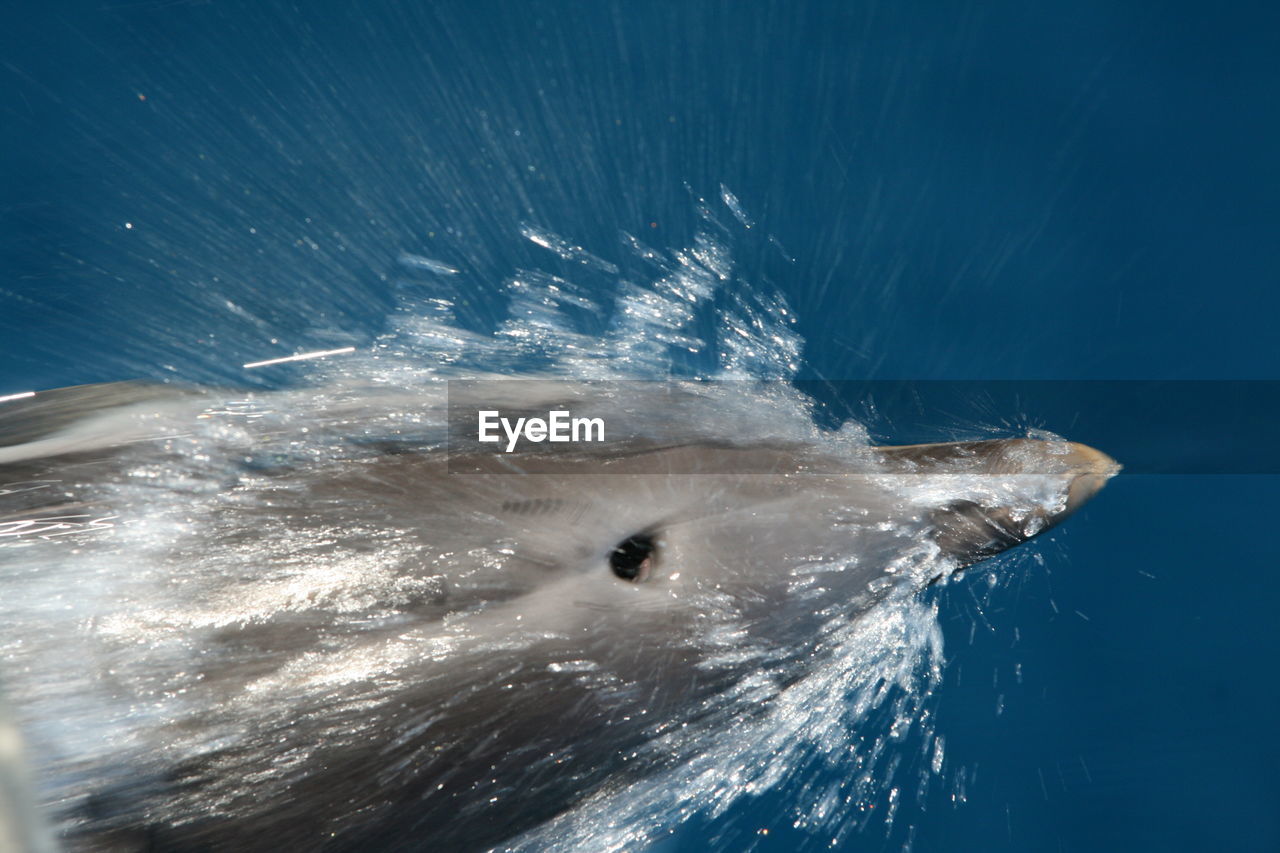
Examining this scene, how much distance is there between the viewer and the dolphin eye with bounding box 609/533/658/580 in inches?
112

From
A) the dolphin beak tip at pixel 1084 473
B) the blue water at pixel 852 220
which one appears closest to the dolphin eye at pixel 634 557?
the dolphin beak tip at pixel 1084 473

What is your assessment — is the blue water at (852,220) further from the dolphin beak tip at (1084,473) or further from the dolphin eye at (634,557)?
the dolphin eye at (634,557)

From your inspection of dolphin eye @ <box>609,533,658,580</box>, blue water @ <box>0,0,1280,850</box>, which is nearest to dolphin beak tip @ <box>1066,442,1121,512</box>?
blue water @ <box>0,0,1280,850</box>

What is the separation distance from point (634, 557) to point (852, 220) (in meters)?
2.51

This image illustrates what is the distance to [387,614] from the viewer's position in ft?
8.41

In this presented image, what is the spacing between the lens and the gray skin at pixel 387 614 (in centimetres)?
242

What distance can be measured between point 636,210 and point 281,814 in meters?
3.03

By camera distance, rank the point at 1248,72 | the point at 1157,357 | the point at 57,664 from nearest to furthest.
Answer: the point at 57,664 → the point at 1157,357 → the point at 1248,72

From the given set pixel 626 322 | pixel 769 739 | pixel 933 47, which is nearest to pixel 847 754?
pixel 769 739

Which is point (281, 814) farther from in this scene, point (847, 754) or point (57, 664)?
point (847, 754)

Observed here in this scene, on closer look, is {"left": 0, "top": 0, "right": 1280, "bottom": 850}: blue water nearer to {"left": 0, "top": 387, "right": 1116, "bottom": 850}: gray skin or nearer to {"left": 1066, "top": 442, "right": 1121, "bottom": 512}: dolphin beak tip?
{"left": 1066, "top": 442, "right": 1121, "bottom": 512}: dolphin beak tip

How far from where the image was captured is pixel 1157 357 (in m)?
4.71

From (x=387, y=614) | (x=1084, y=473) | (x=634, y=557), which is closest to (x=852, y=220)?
(x=1084, y=473)

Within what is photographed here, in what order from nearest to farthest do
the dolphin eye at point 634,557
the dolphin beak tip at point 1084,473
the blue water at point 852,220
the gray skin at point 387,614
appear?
the gray skin at point 387,614 < the dolphin eye at point 634,557 < the dolphin beak tip at point 1084,473 < the blue water at point 852,220
